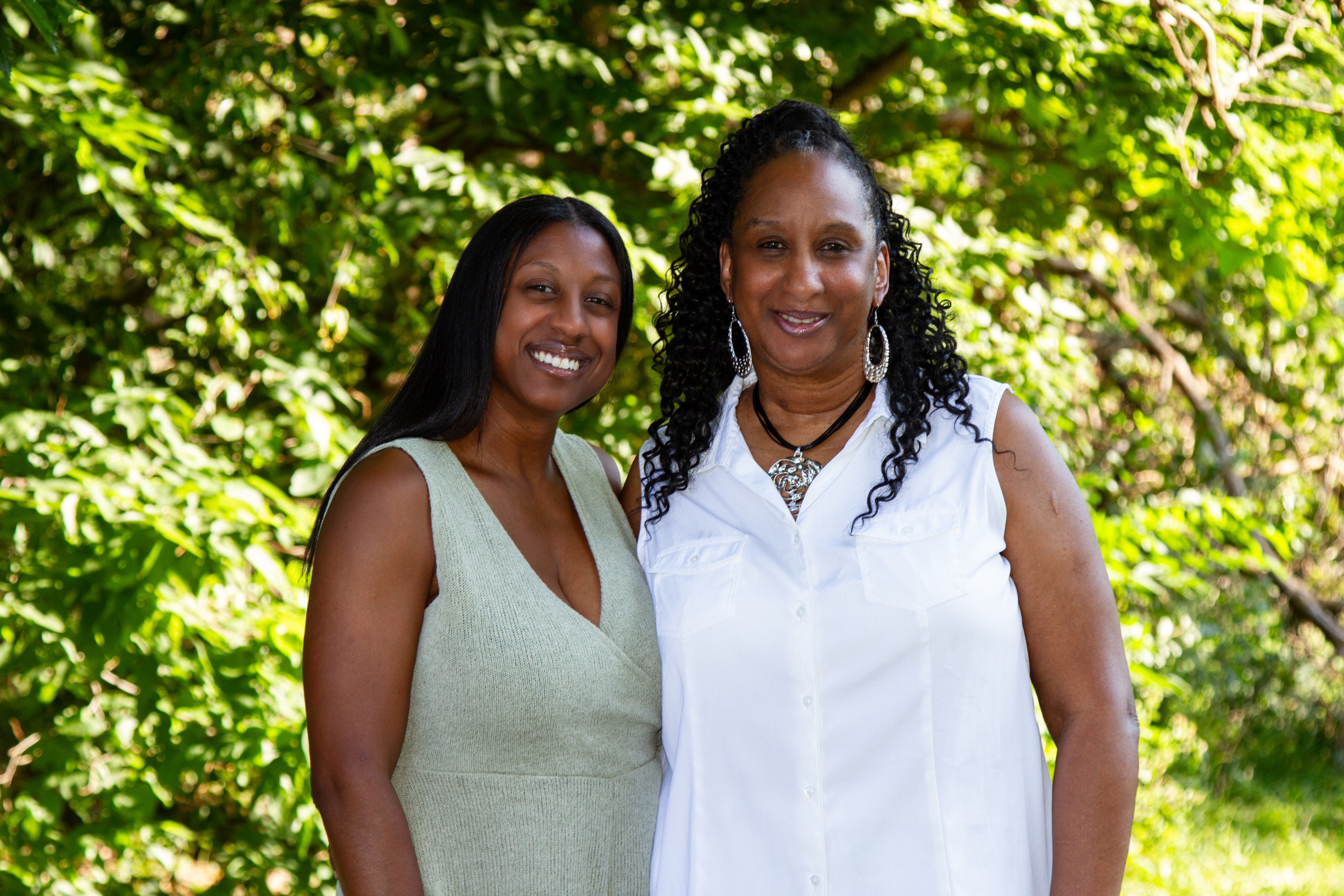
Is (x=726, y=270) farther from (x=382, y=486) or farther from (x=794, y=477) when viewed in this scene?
(x=382, y=486)

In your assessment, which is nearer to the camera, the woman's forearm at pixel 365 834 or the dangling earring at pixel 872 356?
the woman's forearm at pixel 365 834

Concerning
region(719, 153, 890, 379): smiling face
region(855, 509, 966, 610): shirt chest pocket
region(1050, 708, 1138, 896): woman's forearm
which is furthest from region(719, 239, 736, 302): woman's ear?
region(1050, 708, 1138, 896): woman's forearm

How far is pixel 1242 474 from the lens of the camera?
21.0 ft

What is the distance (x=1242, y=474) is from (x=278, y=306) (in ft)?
17.1

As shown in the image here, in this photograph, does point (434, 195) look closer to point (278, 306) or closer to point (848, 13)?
point (278, 306)

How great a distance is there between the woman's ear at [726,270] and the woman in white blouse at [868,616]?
0.23ft

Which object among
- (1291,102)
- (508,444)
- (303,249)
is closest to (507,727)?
(508,444)

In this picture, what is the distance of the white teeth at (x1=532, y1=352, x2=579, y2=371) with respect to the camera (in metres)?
2.25

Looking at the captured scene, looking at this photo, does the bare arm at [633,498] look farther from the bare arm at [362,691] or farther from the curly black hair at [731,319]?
the bare arm at [362,691]

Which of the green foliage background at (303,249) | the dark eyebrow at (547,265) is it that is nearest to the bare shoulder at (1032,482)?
the dark eyebrow at (547,265)

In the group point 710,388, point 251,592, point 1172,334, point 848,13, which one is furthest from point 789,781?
point 1172,334

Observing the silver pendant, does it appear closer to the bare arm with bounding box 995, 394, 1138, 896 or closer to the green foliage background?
the bare arm with bounding box 995, 394, 1138, 896

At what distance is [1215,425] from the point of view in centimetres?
603

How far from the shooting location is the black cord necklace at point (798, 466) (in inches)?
86.9
